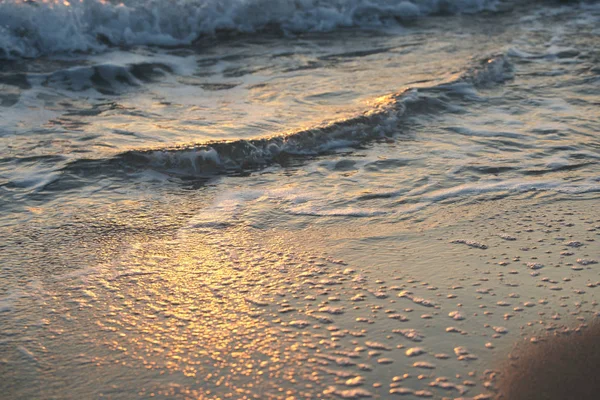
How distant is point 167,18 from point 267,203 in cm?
621

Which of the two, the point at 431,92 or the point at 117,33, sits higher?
the point at 117,33

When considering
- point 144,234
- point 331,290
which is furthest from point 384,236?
point 144,234

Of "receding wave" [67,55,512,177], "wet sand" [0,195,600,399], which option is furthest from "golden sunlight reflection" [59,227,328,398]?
"receding wave" [67,55,512,177]

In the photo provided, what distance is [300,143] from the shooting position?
488 centimetres

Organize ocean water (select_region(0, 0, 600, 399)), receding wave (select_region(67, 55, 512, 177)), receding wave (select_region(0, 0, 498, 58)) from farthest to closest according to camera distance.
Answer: receding wave (select_region(0, 0, 498, 58)) → receding wave (select_region(67, 55, 512, 177)) → ocean water (select_region(0, 0, 600, 399))

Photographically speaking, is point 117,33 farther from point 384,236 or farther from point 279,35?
point 384,236

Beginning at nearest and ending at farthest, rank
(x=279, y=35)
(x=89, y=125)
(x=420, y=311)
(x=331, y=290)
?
(x=420, y=311), (x=331, y=290), (x=89, y=125), (x=279, y=35)

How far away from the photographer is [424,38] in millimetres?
9219

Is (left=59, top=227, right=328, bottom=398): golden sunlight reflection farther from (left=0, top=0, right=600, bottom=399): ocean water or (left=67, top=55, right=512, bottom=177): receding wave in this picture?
(left=67, top=55, right=512, bottom=177): receding wave

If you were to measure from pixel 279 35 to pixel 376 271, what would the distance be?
278 inches

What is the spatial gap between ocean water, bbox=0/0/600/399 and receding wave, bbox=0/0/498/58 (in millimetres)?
47

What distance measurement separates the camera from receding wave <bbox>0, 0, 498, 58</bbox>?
8.09m

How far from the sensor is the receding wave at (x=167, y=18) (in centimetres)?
809

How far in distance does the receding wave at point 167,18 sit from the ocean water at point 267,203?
0.05 m
